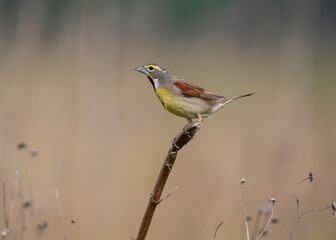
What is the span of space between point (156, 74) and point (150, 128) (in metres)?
1.48

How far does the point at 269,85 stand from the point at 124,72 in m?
1.26

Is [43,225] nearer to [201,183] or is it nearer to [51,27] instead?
[201,183]

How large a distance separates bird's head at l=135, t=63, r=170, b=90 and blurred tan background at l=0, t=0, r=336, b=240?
0.98m

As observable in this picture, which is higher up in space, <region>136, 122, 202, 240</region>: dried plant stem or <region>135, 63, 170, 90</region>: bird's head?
<region>135, 63, 170, 90</region>: bird's head

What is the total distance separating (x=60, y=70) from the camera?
507 cm

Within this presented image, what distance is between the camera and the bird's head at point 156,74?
3.38 metres

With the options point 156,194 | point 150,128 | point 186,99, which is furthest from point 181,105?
point 150,128

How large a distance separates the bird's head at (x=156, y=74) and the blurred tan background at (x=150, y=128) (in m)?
0.98

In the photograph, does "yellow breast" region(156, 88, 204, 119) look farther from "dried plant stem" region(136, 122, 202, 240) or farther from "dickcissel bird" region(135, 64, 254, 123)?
"dried plant stem" region(136, 122, 202, 240)

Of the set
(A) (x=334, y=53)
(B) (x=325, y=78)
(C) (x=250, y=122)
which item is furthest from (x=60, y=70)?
(A) (x=334, y=53)

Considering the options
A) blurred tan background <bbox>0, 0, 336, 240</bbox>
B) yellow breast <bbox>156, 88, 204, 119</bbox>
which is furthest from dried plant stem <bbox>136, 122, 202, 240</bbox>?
blurred tan background <bbox>0, 0, 336, 240</bbox>

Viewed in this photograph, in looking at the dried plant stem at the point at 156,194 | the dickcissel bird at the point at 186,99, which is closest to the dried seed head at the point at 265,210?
the dickcissel bird at the point at 186,99

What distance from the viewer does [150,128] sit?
16.0ft

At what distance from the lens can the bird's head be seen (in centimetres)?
338
